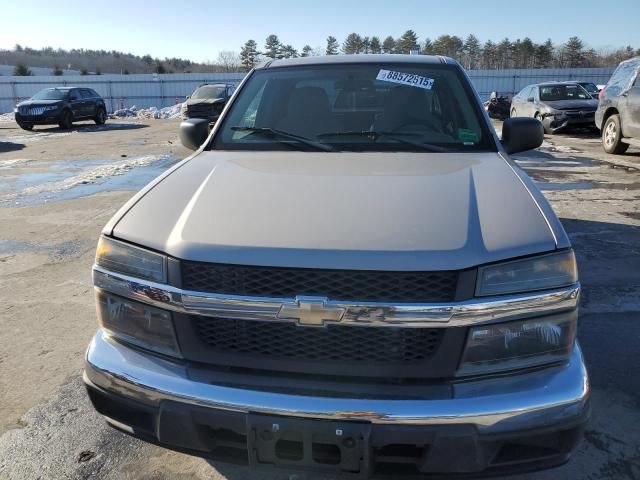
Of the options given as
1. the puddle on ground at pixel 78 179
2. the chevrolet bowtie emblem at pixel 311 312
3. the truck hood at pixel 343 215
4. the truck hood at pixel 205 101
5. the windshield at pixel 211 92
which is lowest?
the puddle on ground at pixel 78 179

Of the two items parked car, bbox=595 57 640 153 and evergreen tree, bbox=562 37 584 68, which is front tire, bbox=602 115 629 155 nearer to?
parked car, bbox=595 57 640 153

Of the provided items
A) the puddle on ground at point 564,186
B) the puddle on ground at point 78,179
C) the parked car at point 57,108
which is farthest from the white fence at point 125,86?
the puddle on ground at point 564,186

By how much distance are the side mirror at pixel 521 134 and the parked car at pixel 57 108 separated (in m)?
21.4

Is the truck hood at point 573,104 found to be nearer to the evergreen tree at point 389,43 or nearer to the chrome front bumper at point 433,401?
the chrome front bumper at point 433,401

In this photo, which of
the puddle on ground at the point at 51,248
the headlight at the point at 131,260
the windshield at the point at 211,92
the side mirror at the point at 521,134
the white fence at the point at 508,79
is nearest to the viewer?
the headlight at the point at 131,260

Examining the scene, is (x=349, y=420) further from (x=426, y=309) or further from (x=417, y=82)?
(x=417, y=82)

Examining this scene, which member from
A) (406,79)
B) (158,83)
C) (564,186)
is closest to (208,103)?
(564,186)

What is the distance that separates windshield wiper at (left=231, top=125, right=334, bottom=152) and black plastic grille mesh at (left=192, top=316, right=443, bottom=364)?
1361 mm

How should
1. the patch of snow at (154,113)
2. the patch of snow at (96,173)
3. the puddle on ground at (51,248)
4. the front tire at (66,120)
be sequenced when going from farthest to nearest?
1. the patch of snow at (154,113)
2. the front tire at (66,120)
3. the patch of snow at (96,173)
4. the puddle on ground at (51,248)

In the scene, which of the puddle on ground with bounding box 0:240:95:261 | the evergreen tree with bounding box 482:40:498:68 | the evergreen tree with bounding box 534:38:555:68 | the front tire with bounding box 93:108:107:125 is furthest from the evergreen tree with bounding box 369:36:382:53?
the puddle on ground with bounding box 0:240:95:261

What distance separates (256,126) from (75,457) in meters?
2.03

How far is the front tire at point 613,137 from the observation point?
1133 centimetres

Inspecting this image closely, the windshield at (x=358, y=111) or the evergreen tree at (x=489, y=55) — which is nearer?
the windshield at (x=358, y=111)

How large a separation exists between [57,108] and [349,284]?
73.5ft
